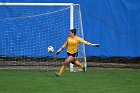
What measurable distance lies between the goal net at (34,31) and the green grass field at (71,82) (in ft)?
2.44

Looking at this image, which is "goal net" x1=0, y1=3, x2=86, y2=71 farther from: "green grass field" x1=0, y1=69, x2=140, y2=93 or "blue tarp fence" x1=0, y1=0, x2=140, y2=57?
"green grass field" x1=0, y1=69, x2=140, y2=93

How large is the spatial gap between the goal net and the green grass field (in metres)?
0.74

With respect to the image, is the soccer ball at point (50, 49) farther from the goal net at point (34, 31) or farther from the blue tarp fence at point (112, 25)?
the blue tarp fence at point (112, 25)

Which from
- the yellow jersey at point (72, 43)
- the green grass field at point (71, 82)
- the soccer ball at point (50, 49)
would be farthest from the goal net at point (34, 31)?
the yellow jersey at point (72, 43)

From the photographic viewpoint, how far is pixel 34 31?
1641 cm

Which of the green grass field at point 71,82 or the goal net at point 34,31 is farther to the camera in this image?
the goal net at point 34,31

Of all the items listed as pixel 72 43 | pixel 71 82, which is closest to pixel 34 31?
pixel 72 43

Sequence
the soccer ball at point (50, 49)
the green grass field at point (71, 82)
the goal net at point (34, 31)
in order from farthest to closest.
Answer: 1. the goal net at point (34, 31)
2. the soccer ball at point (50, 49)
3. the green grass field at point (71, 82)

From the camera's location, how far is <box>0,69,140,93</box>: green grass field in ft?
37.0

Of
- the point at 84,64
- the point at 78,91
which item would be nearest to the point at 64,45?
the point at 84,64

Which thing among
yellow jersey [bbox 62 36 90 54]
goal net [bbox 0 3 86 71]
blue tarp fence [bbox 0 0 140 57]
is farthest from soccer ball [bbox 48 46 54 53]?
blue tarp fence [bbox 0 0 140 57]

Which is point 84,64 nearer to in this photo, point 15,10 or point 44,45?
point 44,45

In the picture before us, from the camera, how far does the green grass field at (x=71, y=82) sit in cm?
1129

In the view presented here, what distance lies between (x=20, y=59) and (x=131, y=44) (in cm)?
368
